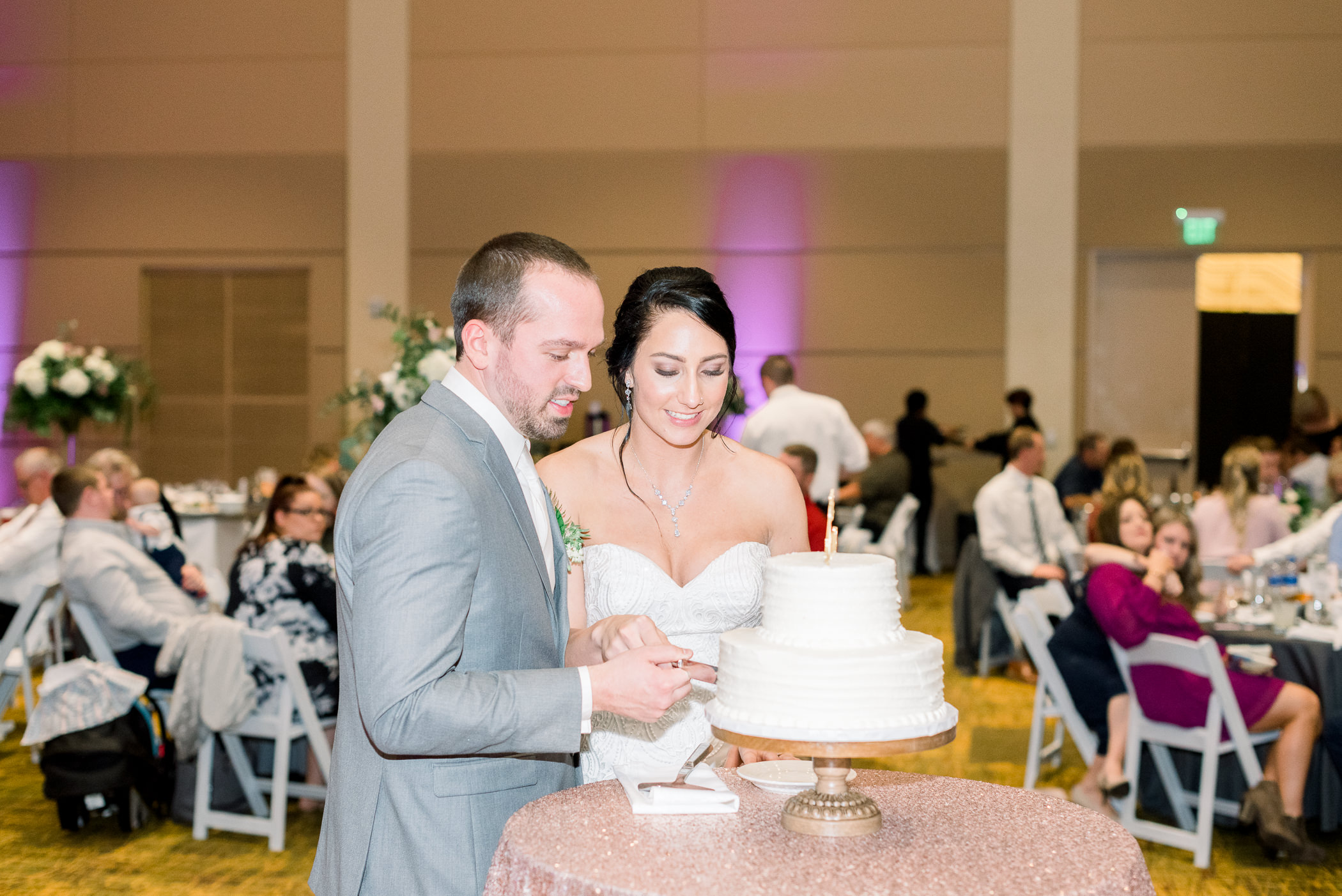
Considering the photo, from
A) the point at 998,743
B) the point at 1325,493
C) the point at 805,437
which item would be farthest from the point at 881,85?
the point at 998,743

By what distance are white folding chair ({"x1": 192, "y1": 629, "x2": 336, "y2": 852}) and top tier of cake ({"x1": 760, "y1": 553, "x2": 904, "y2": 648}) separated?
299 cm

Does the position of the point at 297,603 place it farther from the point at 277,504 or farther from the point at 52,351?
the point at 52,351

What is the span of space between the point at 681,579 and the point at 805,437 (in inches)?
209

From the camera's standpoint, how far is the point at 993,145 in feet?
34.4

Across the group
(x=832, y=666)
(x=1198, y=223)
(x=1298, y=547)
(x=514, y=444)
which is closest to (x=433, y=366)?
(x=514, y=444)

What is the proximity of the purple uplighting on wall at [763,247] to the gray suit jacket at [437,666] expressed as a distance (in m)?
9.03

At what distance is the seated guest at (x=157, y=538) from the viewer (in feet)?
18.0

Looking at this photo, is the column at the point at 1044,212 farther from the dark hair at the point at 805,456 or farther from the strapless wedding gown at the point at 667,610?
the strapless wedding gown at the point at 667,610

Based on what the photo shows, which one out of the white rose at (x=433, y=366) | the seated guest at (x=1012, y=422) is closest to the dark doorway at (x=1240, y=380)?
the seated guest at (x=1012, y=422)

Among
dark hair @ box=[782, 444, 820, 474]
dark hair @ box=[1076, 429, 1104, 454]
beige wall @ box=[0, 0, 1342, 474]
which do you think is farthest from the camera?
beige wall @ box=[0, 0, 1342, 474]

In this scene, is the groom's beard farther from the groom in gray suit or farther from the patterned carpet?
the patterned carpet

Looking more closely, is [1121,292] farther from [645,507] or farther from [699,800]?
[699,800]

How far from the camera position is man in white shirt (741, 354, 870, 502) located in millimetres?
7840

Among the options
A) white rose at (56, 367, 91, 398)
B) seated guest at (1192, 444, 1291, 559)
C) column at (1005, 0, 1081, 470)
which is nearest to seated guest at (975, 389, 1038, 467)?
column at (1005, 0, 1081, 470)
